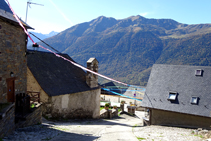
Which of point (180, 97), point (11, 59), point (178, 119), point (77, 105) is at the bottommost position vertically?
point (178, 119)

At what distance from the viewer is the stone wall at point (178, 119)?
12.5m

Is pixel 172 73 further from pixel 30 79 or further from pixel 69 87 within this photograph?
pixel 30 79

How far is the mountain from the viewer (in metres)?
106

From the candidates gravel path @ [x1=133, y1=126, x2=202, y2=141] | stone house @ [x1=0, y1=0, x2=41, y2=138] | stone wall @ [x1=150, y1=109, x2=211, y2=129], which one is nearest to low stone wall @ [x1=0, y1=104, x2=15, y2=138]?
stone house @ [x1=0, y1=0, x2=41, y2=138]

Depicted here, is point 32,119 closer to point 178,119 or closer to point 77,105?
point 77,105

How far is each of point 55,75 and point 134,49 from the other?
476ft

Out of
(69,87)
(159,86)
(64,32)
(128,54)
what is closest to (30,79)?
(69,87)

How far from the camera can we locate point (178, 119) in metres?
13.4

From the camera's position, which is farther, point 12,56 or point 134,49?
point 134,49

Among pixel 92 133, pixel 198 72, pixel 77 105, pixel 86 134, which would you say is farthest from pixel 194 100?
pixel 77 105

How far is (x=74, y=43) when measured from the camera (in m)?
174

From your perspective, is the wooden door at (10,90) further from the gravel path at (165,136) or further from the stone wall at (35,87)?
the gravel path at (165,136)

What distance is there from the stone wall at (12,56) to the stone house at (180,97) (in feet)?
31.8

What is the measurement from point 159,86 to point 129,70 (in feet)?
338
